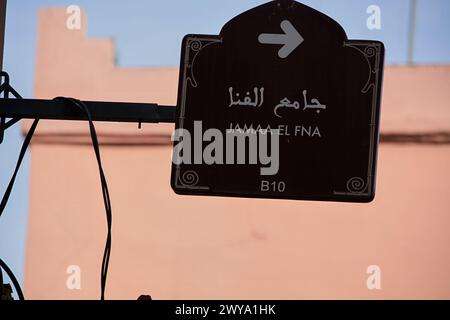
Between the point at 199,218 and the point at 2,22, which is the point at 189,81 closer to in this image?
the point at 2,22

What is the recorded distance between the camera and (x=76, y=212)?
7750 mm

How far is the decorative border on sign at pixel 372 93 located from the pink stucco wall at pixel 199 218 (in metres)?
5.23

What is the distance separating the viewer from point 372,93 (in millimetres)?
2346

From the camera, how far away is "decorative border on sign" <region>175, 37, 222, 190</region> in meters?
2.30

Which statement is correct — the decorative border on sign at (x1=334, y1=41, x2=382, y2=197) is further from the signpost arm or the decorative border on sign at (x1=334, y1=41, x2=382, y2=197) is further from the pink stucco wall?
the pink stucco wall

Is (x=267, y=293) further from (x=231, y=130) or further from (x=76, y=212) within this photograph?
(x=231, y=130)

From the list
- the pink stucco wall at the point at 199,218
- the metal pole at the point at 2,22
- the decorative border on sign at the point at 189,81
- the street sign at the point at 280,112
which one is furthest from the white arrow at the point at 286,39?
the pink stucco wall at the point at 199,218

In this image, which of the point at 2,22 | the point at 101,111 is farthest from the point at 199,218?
the point at 101,111

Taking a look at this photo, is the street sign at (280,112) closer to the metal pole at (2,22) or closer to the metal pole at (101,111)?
the metal pole at (101,111)

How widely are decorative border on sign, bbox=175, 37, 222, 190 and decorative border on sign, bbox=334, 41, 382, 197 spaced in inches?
14.9

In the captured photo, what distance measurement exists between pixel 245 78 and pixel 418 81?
214 inches

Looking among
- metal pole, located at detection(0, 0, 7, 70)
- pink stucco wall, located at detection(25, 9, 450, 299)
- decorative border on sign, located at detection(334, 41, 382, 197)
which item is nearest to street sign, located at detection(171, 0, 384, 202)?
decorative border on sign, located at detection(334, 41, 382, 197)
